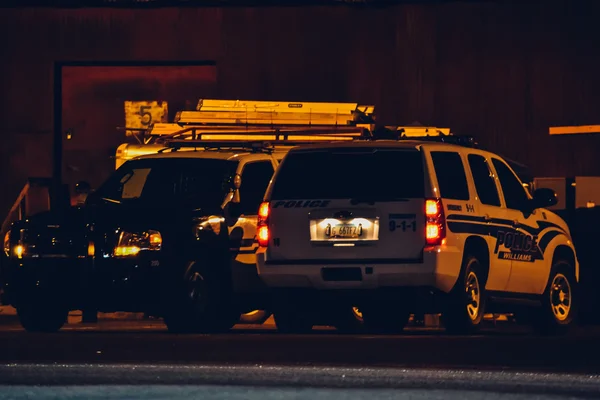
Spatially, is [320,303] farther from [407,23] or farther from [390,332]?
[407,23]

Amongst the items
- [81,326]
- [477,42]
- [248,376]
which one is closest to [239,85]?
[477,42]

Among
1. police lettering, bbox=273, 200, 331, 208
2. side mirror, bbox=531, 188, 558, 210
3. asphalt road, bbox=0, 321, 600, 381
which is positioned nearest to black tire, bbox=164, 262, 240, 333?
asphalt road, bbox=0, 321, 600, 381

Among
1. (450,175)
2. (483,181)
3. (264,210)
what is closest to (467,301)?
(450,175)

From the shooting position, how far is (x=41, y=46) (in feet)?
104

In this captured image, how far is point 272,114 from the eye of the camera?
24.1 m

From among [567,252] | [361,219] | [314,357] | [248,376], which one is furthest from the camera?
[567,252]

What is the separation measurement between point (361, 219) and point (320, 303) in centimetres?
99

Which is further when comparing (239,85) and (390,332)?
(239,85)

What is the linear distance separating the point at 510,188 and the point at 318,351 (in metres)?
4.64

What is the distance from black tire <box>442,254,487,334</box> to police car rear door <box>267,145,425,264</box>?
0.61 metres

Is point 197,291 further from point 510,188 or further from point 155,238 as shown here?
point 510,188

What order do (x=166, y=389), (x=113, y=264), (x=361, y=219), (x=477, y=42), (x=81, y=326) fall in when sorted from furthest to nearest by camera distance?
(x=477, y=42) < (x=81, y=326) < (x=113, y=264) < (x=361, y=219) < (x=166, y=389)

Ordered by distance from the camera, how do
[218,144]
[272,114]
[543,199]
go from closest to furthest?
1. [543,199]
2. [218,144]
3. [272,114]

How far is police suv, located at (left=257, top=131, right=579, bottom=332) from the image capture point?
15664mm
